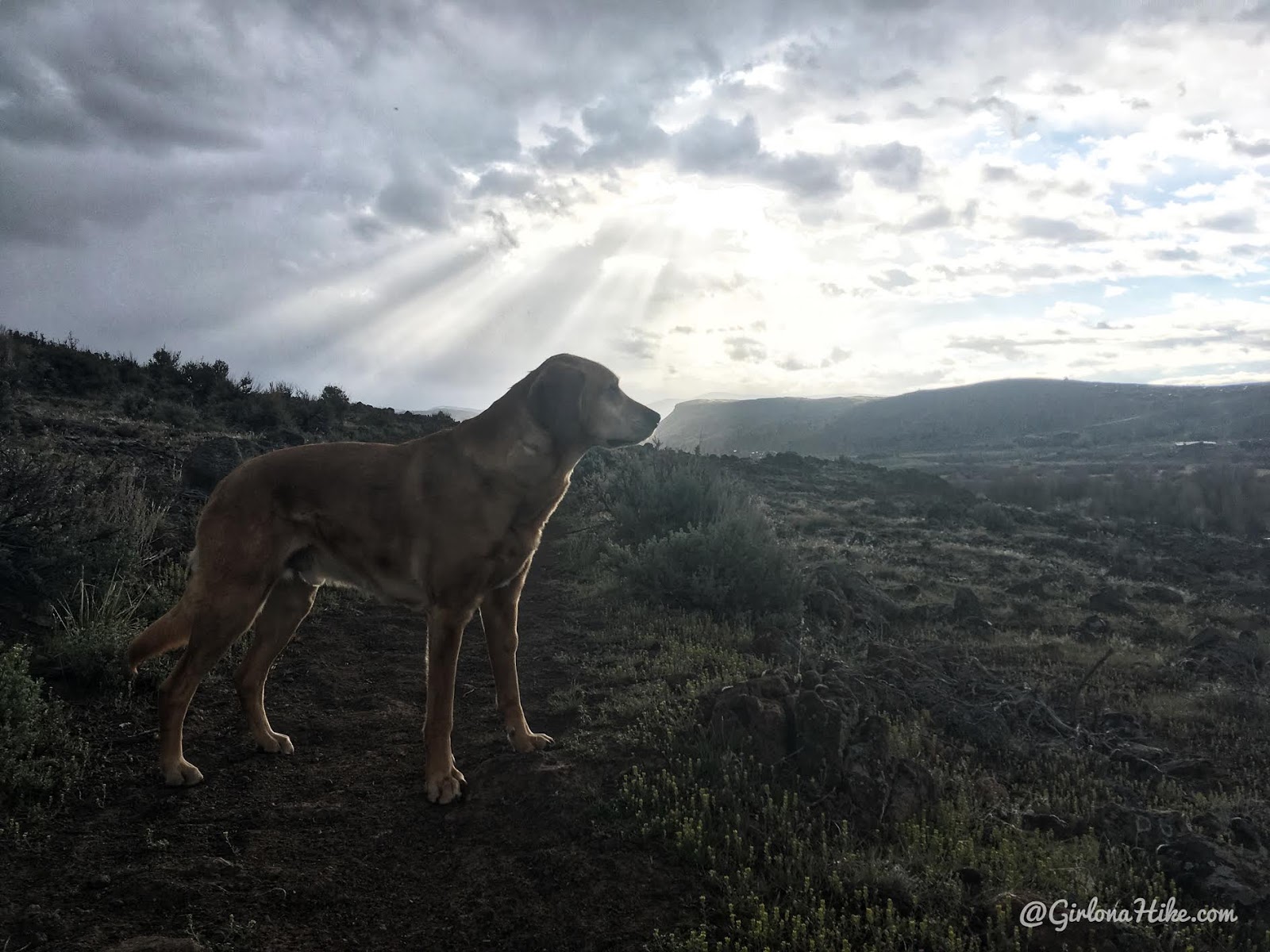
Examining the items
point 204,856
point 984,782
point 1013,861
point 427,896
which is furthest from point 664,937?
point 984,782

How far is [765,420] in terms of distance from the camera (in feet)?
371

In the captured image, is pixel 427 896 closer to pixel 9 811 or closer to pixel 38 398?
pixel 9 811

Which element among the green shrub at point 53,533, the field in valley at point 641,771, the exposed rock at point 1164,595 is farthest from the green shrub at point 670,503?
the exposed rock at point 1164,595

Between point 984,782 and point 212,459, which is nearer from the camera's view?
point 984,782

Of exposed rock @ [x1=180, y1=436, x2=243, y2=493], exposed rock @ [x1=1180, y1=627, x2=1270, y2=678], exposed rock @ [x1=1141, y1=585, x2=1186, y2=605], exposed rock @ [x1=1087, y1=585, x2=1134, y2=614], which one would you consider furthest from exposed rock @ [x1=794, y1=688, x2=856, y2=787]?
exposed rock @ [x1=1141, y1=585, x2=1186, y2=605]

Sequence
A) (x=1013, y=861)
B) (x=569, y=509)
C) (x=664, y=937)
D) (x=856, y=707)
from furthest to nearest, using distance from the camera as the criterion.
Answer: (x=569, y=509) < (x=856, y=707) < (x=1013, y=861) < (x=664, y=937)

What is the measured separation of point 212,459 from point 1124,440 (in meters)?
56.9

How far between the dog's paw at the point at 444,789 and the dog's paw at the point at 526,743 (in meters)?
0.45

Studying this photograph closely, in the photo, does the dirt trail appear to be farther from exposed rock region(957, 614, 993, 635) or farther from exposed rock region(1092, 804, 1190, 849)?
exposed rock region(957, 614, 993, 635)

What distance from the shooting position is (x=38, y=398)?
51.1 ft

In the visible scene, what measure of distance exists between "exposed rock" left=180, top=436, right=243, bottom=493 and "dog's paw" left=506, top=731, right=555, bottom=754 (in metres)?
6.94

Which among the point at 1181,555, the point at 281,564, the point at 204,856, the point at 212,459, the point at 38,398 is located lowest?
the point at 1181,555

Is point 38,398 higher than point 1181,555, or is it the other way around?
point 38,398

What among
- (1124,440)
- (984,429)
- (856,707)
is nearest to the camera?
(856,707)
